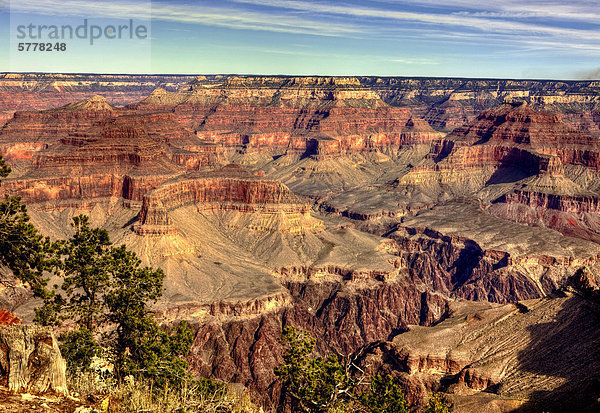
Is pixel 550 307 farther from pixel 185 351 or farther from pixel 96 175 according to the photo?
pixel 96 175

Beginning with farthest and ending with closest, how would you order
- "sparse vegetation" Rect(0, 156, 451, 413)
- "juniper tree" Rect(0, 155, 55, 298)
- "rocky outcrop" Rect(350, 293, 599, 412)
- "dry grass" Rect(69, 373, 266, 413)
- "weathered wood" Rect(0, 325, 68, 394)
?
1. "rocky outcrop" Rect(350, 293, 599, 412)
2. "juniper tree" Rect(0, 155, 55, 298)
3. "sparse vegetation" Rect(0, 156, 451, 413)
4. "dry grass" Rect(69, 373, 266, 413)
5. "weathered wood" Rect(0, 325, 68, 394)

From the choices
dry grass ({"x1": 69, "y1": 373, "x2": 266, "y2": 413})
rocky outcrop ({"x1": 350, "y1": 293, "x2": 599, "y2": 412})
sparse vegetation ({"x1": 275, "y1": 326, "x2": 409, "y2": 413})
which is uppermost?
dry grass ({"x1": 69, "y1": 373, "x2": 266, "y2": 413})

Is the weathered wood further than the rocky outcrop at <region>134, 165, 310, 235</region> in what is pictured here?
No

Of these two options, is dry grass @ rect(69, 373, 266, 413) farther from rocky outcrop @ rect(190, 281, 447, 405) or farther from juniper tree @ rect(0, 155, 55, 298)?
rocky outcrop @ rect(190, 281, 447, 405)

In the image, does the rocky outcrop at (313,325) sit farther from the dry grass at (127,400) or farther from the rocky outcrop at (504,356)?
the dry grass at (127,400)

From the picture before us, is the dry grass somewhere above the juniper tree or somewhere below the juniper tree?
below

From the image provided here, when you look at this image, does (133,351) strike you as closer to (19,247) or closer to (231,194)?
(19,247)

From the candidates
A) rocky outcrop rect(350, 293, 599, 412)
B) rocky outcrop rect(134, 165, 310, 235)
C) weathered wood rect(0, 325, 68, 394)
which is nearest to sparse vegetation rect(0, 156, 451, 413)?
weathered wood rect(0, 325, 68, 394)

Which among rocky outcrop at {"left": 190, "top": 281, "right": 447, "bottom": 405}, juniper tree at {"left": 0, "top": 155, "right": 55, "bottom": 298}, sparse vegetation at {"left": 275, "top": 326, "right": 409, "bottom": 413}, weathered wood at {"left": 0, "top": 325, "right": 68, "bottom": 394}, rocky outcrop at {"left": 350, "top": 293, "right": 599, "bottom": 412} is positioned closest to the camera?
weathered wood at {"left": 0, "top": 325, "right": 68, "bottom": 394}

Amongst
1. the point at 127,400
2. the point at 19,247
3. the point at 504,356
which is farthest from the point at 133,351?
the point at 504,356
